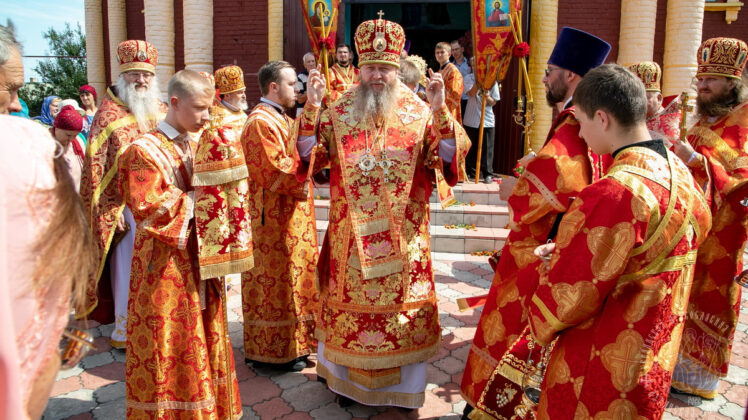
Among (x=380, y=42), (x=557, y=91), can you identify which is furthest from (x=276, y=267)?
(x=557, y=91)

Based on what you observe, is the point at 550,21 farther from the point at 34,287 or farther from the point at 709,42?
the point at 34,287

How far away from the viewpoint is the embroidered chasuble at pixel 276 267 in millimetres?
3865

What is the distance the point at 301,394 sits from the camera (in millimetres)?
3617

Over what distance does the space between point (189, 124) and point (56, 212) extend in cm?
179

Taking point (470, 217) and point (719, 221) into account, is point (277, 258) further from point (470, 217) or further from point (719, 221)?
point (470, 217)

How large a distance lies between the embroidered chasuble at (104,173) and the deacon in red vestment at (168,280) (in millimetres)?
1564

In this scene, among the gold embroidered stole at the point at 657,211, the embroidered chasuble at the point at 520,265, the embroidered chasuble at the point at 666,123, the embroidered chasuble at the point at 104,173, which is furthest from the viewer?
the embroidered chasuble at the point at 666,123

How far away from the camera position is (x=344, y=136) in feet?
10.7

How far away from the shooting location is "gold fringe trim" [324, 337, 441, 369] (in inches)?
122

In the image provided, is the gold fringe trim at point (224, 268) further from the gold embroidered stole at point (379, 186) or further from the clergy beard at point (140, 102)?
the clergy beard at point (140, 102)

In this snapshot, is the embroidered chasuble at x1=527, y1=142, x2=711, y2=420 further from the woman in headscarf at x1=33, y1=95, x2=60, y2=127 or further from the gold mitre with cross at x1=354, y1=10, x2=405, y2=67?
the woman in headscarf at x1=33, y1=95, x2=60, y2=127

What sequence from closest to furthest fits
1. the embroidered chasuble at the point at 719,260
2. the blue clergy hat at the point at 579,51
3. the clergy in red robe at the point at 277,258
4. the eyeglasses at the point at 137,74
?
1. the blue clergy hat at the point at 579,51
2. the embroidered chasuble at the point at 719,260
3. the clergy in red robe at the point at 277,258
4. the eyeglasses at the point at 137,74

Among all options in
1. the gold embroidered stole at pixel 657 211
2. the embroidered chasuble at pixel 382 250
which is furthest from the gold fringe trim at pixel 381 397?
the gold embroidered stole at pixel 657 211

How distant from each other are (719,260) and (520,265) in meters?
1.64
